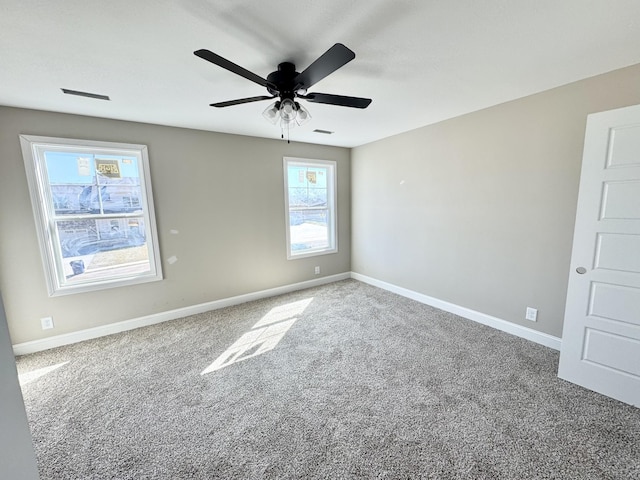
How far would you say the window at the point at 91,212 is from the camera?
2.71m

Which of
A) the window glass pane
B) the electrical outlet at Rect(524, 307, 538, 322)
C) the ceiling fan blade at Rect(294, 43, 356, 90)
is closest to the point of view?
the ceiling fan blade at Rect(294, 43, 356, 90)

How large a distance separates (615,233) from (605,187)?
0.34m

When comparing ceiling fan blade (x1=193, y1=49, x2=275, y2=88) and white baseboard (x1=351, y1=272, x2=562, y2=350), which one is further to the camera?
white baseboard (x1=351, y1=272, x2=562, y2=350)

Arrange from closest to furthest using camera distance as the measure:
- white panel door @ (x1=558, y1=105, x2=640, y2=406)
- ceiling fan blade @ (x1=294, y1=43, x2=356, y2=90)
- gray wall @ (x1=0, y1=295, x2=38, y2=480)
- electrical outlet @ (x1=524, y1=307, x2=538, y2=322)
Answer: gray wall @ (x1=0, y1=295, x2=38, y2=480)
ceiling fan blade @ (x1=294, y1=43, x2=356, y2=90)
white panel door @ (x1=558, y1=105, x2=640, y2=406)
electrical outlet @ (x1=524, y1=307, x2=538, y2=322)

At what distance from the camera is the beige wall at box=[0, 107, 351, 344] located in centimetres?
262

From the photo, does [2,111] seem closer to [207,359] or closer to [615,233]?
[207,359]

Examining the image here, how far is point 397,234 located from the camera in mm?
4082

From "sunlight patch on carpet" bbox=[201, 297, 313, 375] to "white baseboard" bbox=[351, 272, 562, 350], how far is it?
4.85 ft

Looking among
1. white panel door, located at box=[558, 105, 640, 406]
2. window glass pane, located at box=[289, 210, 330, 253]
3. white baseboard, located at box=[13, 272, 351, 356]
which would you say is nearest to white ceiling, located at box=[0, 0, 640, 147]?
white panel door, located at box=[558, 105, 640, 406]

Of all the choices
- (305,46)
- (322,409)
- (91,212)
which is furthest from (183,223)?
(322,409)

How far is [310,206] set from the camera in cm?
452

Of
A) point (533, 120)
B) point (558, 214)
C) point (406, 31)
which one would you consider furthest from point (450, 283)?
point (406, 31)

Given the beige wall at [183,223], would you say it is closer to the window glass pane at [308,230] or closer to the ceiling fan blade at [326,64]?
the window glass pane at [308,230]

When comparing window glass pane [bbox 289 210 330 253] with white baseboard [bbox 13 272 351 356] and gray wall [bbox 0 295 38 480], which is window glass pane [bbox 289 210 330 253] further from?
gray wall [bbox 0 295 38 480]
